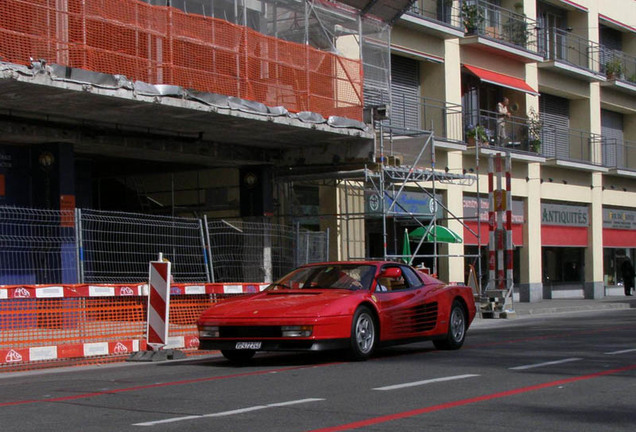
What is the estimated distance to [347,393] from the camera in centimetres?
885

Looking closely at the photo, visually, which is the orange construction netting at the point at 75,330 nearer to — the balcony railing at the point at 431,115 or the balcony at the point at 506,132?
the balcony railing at the point at 431,115

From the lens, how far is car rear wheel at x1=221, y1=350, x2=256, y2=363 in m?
12.2

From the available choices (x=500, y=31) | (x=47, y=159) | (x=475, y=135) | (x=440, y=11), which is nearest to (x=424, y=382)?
(x=47, y=159)

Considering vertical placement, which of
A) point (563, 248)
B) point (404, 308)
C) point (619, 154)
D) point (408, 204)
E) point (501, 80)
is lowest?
point (404, 308)

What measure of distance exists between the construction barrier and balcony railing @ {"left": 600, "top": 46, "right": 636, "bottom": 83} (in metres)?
27.4

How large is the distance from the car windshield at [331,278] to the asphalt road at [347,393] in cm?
98

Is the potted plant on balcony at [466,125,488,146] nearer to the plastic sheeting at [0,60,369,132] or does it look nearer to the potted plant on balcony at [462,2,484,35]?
the potted plant on balcony at [462,2,484,35]

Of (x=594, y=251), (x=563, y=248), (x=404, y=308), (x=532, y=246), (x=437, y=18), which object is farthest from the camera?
(x=594, y=251)

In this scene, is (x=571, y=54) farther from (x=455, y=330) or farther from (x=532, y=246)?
(x=455, y=330)

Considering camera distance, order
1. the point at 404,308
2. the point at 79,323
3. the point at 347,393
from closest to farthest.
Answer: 1. the point at 347,393
2. the point at 404,308
3. the point at 79,323

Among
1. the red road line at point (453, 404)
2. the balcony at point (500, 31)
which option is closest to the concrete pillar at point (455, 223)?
the balcony at point (500, 31)

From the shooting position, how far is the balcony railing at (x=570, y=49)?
35.2 metres

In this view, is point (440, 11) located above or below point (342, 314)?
above

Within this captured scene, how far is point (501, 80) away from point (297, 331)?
69.9ft
